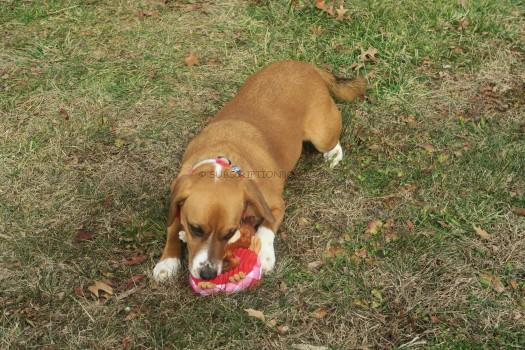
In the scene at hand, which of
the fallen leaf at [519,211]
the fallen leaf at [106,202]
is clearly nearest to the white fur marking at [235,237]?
the fallen leaf at [106,202]

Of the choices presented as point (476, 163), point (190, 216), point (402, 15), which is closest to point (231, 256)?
point (190, 216)

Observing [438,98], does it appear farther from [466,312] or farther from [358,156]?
[466,312]

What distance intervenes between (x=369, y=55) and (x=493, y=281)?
3.23 metres

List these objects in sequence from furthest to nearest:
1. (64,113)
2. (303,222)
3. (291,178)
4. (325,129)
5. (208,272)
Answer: (64,113) < (291,178) < (325,129) < (303,222) < (208,272)

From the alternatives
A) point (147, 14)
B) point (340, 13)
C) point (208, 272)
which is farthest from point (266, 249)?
point (147, 14)

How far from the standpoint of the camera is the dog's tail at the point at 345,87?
591 centimetres

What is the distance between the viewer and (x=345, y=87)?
596 centimetres

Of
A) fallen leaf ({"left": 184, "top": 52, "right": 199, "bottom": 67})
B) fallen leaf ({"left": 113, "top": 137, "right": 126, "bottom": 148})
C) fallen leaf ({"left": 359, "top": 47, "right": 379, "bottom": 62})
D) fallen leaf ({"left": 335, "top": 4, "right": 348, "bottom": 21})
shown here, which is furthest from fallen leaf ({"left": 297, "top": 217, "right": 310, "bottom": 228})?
fallen leaf ({"left": 335, "top": 4, "right": 348, "bottom": 21})

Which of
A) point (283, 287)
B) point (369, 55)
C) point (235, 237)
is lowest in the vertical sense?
point (283, 287)

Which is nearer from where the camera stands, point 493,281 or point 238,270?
point 238,270

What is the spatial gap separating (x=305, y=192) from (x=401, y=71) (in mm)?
2172

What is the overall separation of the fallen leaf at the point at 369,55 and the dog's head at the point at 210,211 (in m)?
3.31

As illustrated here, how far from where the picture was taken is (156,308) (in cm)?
427

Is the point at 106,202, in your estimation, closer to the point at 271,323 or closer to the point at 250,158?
the point at 250,158
